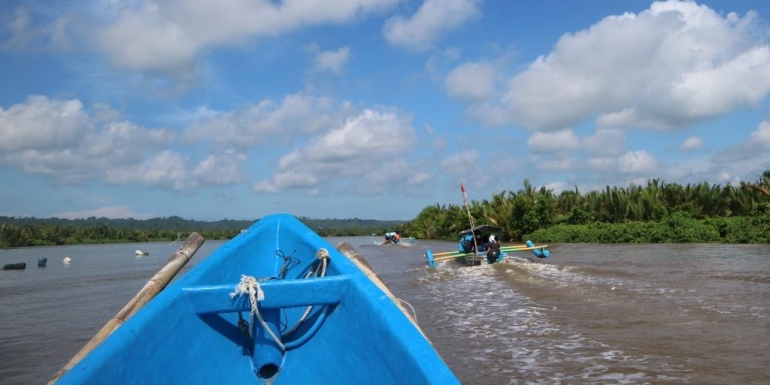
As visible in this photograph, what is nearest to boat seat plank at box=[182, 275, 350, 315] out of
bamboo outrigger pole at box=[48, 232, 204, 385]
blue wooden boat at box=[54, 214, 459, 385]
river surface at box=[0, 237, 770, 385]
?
blue wooden boat at box=[54, 214, 459, 385]

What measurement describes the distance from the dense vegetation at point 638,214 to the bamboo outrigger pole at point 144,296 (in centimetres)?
1954

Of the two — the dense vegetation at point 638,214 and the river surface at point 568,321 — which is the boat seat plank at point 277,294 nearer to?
the river surface at point 568,321

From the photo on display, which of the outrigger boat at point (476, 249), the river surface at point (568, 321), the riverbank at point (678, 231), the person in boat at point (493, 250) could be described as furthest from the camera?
the riverbank at point (678, 231)

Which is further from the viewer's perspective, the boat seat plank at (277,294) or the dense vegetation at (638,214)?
the dense vegetation at (638,214)

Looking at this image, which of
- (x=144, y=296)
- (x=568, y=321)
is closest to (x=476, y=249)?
(x=568, y=321)

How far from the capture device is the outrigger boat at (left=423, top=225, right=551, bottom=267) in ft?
52.1

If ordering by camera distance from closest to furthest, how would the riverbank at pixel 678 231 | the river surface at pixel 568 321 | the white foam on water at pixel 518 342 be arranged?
1. the white foam on water at pixel 518 342
2. the river surface at pixel 568 321
3. the riverbank at pixel 678 231

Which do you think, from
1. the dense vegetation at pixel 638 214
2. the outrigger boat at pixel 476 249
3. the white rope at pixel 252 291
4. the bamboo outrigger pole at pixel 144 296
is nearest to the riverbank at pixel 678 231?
the dense vegetation at pixel 638 214

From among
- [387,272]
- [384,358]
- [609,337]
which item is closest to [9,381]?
[384,358]

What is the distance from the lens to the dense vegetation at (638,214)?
20.6 m

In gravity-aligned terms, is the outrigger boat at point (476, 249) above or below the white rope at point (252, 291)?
below

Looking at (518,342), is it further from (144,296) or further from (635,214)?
(635,214)

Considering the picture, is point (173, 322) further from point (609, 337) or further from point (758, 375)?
point (609, 337)

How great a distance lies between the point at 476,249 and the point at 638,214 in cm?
1421
